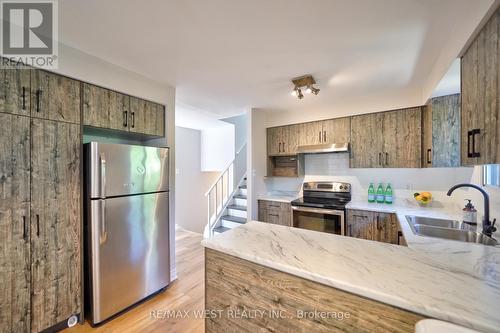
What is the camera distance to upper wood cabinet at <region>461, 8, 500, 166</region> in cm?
103

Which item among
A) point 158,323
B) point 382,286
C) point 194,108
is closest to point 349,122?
point 194,108

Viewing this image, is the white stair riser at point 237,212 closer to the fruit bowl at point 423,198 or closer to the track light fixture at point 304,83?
the track light fixture at point 304,83

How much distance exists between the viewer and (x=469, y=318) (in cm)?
62

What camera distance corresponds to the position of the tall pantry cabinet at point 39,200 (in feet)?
4.94

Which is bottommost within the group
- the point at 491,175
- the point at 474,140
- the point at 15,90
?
the point at 491,175

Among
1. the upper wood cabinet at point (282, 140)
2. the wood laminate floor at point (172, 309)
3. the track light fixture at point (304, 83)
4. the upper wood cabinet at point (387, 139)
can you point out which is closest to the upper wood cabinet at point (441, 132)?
the upper wood cabinet at point (387, 139)

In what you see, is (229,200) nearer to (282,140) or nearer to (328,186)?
(282,140)

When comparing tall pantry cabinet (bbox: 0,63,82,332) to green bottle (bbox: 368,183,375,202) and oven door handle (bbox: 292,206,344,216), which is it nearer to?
oven door handle (bbox: 292,206,344,216)

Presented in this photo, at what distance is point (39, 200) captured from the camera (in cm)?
164

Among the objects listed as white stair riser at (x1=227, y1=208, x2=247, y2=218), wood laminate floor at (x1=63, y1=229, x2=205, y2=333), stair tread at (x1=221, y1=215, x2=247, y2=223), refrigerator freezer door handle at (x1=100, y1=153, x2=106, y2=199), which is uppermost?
refrigerator freezer door handle at (x1=100, y1=153, x2=106, y2=199)

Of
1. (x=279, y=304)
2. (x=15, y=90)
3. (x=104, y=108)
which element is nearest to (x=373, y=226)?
(x=279, y=304)

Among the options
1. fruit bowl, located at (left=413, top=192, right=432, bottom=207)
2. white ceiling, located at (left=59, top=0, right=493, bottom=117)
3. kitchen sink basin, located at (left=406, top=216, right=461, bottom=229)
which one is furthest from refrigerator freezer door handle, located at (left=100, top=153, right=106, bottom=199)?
fruit bowl, located at (left=413, top=192, right=432, bottom=207)

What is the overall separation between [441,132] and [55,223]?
12.3ft

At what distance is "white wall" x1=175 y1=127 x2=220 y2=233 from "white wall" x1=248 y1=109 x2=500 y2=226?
205 cm
